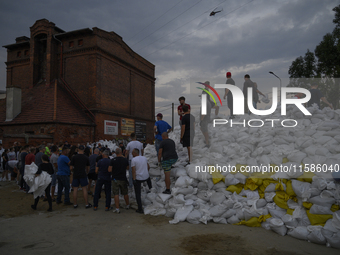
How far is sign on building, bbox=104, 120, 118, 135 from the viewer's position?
664 inches

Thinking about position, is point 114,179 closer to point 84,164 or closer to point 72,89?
point 84,164

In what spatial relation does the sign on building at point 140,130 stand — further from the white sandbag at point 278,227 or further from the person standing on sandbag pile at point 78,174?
the white sandbag at point 278,227

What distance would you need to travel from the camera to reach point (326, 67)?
19.3 m

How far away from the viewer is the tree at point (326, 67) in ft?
59.9

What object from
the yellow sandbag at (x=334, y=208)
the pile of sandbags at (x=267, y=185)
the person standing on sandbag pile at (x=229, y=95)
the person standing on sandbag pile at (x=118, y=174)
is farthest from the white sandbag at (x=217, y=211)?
the person standing on sandbag pile at (x=229, y=95)

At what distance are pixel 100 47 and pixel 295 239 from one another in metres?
16.6

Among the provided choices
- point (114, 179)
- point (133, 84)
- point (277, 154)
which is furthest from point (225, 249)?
point (133, 84)

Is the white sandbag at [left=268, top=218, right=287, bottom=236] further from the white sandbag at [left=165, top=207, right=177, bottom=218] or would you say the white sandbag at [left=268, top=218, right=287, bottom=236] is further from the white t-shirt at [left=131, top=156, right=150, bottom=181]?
the white t-shirt at [left=131, top=156, right=150, bottom=181]

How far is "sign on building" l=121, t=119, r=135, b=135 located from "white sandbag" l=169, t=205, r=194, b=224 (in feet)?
46.7

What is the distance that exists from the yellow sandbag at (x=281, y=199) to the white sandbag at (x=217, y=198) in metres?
1.08

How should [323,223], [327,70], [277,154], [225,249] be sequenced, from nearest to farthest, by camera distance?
1. [225,249]
2. [323,223]
3. [277,154]
4. [327,70]

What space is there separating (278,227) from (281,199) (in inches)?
24.8

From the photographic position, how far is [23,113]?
15.1m

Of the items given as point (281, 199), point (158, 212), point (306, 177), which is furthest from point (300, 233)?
point (158, 212)
